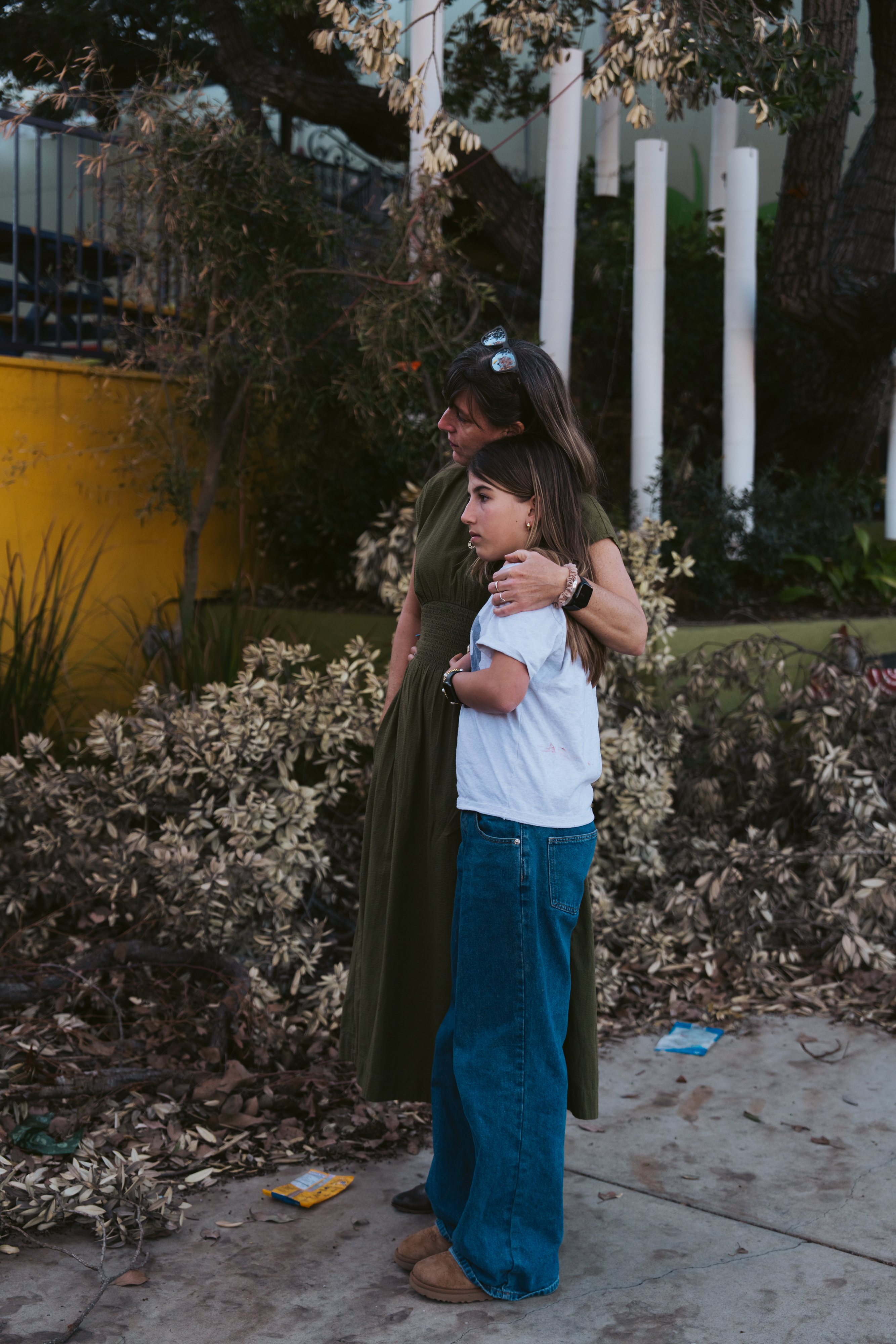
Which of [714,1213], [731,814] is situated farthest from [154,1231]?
[731,814]

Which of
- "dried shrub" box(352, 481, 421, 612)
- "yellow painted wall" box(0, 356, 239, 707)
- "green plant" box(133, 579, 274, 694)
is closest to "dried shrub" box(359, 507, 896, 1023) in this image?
"dried shrub" box(352, 481, 421, 612)

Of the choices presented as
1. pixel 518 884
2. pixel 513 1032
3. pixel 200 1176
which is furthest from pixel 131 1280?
pixel 518 884

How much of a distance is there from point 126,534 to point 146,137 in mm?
1933

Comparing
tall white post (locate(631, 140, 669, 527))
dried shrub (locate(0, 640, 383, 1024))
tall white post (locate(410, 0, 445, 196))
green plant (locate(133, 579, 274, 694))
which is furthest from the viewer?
tall white post (locate(631, 140, 669, 527))

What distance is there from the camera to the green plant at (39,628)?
484 centimetres

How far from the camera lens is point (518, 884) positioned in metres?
2.24

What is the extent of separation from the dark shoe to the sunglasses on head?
5.95ft

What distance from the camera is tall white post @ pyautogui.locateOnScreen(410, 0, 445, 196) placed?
5.18m

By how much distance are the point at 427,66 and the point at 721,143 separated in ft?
9.11

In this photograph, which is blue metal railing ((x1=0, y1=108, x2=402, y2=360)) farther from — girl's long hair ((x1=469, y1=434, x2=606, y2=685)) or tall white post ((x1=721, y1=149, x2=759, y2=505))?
girl's long hair ((x1=469, y1=434, x2=606, y2=685))

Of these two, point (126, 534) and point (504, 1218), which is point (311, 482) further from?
point (504, 1218)

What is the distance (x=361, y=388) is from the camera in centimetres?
511

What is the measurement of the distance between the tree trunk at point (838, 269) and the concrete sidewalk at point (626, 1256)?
14.4 ft

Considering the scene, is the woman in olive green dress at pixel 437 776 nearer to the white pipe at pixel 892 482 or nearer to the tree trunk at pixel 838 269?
the tree trunk at pixel 838 269
